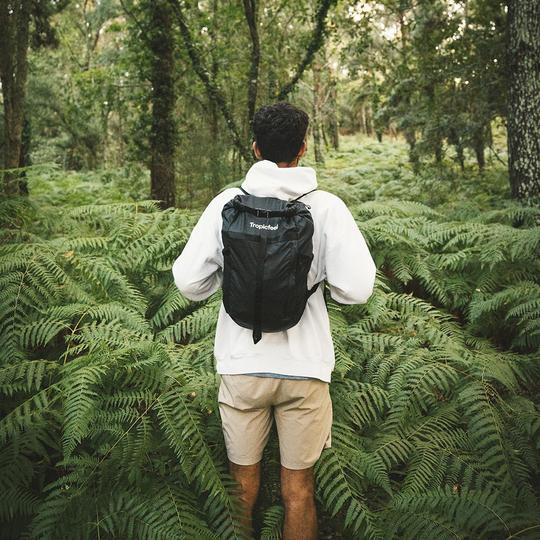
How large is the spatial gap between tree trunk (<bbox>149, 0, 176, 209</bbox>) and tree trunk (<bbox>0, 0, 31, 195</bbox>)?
7.98 feet

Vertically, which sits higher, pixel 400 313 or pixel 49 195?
pixel 49 195

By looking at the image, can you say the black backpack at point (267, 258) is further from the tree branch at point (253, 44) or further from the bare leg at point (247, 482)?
the tree branch at point (253, 44)

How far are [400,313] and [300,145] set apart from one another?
246 centimetres

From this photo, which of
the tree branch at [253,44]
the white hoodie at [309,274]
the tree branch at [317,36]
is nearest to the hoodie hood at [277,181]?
the white hoodie at [309,274]

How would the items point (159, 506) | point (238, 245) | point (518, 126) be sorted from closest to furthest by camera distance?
1. point (238, 245)
2. point (159, 506)
3. point (518, 126)

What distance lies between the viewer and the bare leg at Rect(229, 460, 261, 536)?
2.29m

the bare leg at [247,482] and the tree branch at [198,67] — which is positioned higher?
the tree branch at [198,67]

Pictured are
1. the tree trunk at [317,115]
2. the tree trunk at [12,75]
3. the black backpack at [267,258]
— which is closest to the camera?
the black backpack at [267,258]

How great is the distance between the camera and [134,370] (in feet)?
9.55

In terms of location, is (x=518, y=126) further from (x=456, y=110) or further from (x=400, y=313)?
(x=400, y=313)

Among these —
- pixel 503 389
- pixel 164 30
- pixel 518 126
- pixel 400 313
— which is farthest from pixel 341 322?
pixel 164 30

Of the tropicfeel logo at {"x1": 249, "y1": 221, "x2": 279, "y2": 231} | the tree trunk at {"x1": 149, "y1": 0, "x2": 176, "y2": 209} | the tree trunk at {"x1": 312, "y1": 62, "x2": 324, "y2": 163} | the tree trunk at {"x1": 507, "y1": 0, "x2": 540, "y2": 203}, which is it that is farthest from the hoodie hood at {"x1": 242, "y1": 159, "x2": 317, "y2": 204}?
the tree trunk at {"x1": 312, "y1": 62, "x2": 324, "y2": 163}

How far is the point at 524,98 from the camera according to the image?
624 cm

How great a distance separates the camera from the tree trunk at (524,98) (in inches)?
235
